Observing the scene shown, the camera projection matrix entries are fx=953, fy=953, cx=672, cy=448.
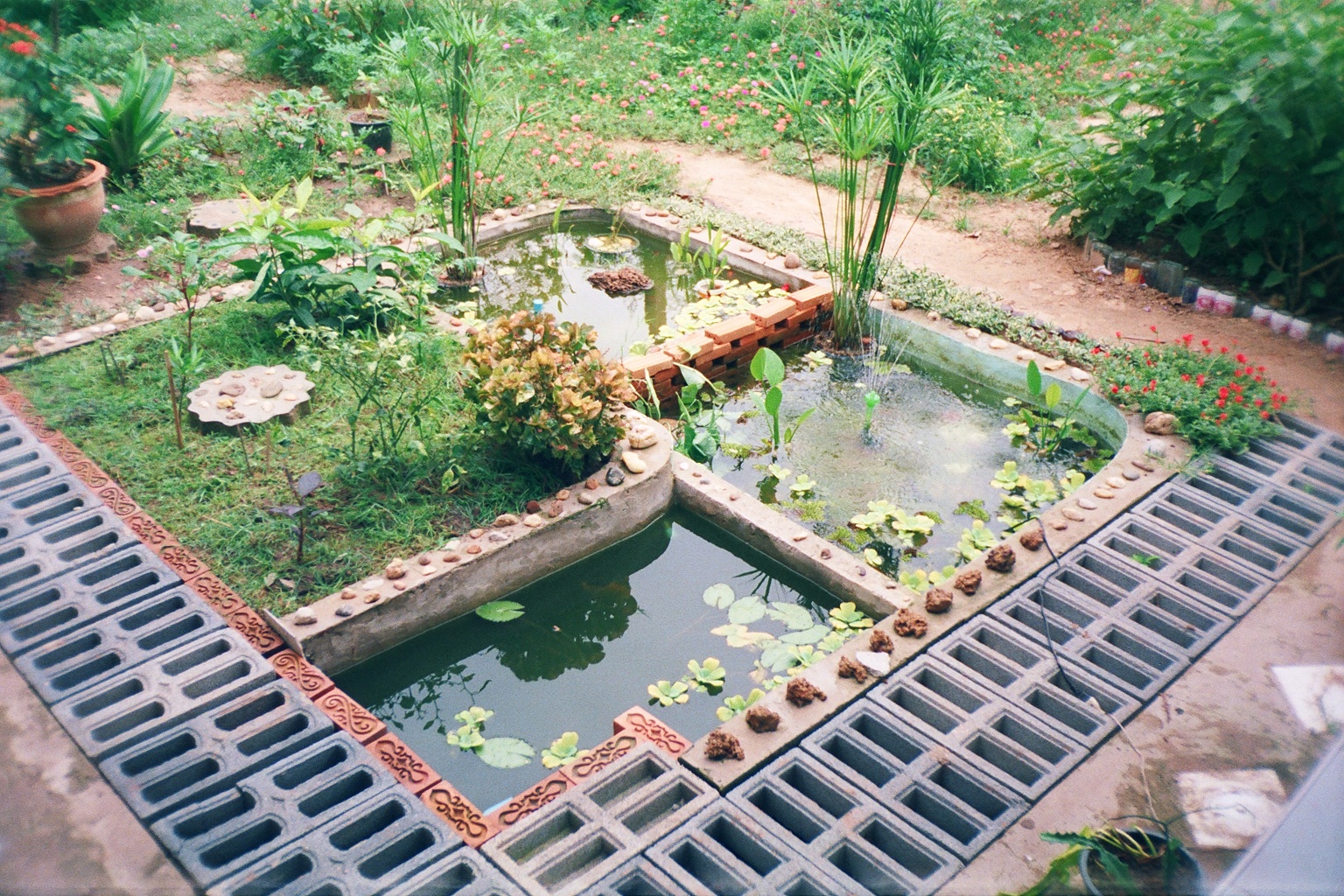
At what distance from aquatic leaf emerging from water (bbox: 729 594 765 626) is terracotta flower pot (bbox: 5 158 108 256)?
364 cm

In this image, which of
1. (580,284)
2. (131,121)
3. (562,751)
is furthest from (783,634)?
(131,121)

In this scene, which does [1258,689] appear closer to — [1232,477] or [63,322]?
[1232,477]

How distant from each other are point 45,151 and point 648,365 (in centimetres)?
294

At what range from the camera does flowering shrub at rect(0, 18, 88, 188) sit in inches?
158

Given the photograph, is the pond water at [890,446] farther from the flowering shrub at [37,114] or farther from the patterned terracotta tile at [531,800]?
the flowering shrub at [37,114]

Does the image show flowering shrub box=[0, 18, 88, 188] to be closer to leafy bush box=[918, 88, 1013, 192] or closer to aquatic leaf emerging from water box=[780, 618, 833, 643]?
aquatic leaf emerging from water box=[780, 618, 833, 643]

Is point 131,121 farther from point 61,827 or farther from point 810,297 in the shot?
point 61,827

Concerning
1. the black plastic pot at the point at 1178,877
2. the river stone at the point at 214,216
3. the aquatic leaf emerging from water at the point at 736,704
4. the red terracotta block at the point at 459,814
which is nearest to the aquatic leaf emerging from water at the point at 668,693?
the aquatic leaf emerging from water at the point at 736,704

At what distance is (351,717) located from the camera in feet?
7.72

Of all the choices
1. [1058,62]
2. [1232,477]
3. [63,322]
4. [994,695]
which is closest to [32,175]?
[63,322]

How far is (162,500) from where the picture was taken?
3.04m

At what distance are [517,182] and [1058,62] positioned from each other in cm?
465

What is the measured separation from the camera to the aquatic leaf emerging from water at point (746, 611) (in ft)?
9.50

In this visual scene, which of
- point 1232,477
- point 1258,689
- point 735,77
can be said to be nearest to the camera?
point 1258,689
